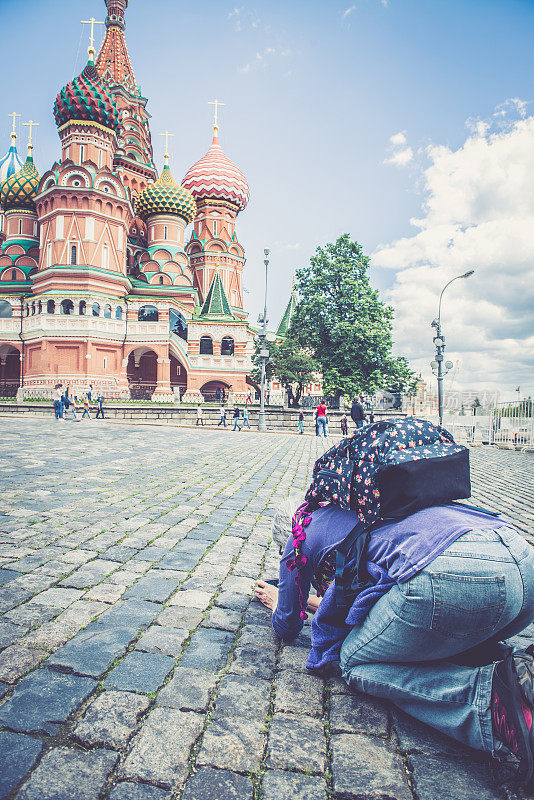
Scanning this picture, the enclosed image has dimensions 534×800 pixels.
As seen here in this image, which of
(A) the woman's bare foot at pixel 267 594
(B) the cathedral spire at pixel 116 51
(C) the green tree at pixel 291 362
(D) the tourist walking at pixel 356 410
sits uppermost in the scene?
(B) the cathedral spire at pixel 116 51

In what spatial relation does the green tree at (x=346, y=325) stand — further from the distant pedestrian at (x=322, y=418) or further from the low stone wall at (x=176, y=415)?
the distant pedestrian at (x=322, y=418)

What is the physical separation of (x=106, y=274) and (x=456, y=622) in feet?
112

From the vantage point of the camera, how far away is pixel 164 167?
40.1 meters

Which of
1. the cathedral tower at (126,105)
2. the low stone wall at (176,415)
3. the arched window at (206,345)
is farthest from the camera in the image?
the cathedral tower at (126,105)

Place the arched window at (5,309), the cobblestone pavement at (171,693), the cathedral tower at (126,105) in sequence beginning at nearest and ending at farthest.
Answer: the cobblestone pavement at (171,693) < the arched window at (5,309) < the cathedral tower at (126,105)

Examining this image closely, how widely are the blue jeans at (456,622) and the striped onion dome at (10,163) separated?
5000 cm

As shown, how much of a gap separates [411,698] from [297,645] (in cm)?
82

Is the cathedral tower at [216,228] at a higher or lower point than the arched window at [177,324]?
higher

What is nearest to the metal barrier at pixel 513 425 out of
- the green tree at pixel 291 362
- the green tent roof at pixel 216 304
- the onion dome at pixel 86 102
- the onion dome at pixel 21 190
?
the green tree at pixel 291 362

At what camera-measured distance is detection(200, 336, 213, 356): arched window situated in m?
35.7

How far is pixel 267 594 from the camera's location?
2.82m

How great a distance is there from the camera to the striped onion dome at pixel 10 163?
41375mm

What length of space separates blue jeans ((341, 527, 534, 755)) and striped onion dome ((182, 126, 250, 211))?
46.5 m

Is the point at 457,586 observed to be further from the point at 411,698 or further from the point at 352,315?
the point at 352,315
